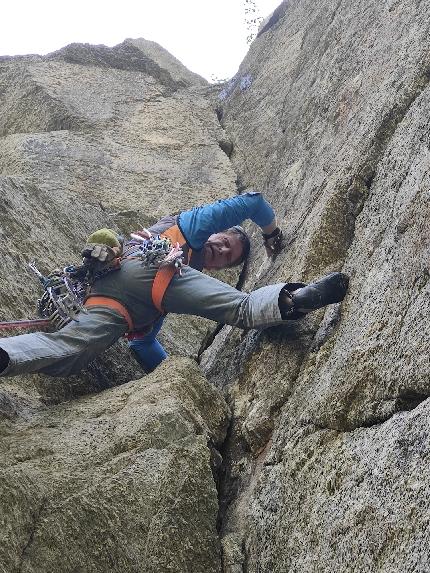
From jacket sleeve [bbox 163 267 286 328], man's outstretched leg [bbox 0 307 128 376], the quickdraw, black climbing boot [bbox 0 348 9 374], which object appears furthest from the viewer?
the quickdraw

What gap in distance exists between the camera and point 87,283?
6.77 metres

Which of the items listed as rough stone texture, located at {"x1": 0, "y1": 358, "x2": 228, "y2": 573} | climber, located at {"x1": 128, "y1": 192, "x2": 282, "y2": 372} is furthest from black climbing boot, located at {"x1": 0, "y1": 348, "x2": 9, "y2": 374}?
climber, located at {"x1": 128, "y1": 192, "x2": 282, "y2": 372}

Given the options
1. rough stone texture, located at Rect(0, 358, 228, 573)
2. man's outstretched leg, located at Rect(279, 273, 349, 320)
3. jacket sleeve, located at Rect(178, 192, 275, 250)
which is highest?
jacket sleeve, located at Rect(178, 192, 275, 250)

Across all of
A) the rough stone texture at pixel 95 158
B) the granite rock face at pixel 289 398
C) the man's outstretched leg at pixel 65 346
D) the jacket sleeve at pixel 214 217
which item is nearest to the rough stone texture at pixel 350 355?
the granite rock face at pixel 289 398

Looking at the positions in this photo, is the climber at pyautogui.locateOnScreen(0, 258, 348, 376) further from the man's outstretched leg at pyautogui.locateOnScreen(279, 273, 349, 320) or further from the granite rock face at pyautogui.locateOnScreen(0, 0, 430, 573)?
the granite rock face at pyautogui.locateOnScreen(0, 0, 430, 573)

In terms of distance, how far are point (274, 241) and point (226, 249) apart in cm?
56

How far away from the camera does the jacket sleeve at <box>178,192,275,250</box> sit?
23.9ft

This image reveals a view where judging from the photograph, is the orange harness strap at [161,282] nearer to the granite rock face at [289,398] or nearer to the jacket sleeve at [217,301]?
the jacket sleeve at [217,301]

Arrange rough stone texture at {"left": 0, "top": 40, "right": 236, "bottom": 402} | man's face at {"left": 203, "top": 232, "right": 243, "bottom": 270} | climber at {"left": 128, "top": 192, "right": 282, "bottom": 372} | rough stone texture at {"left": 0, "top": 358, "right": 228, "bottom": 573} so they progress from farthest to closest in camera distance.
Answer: man's face at {"left": 203, "top": 232, "right": 243, "bottom": 270} < rough stone texture at {"left": 0, "top": 40, "right": 236, "bottom": 402} < climber at {"left": 128, "top": 192, "right": 282, "bottom": 372} < rough stone texture at {"left": 0, "top": 358, "right": 228, "bottom": 573}

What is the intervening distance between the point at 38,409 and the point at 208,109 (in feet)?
26.4

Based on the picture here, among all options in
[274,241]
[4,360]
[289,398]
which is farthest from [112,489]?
[274,241]

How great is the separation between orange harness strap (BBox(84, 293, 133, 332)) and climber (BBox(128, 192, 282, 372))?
383 mm

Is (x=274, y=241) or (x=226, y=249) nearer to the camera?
(x=274, y=241)

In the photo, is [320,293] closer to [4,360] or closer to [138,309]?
[138,309]
